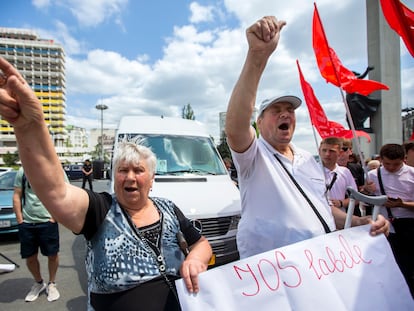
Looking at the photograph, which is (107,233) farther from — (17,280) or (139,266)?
(17,280)

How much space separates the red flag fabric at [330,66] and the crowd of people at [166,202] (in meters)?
2.19

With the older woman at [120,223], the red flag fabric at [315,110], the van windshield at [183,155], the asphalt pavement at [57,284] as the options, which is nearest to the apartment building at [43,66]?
the asphalt pavement at [57,284]

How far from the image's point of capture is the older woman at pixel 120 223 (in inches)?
47.1

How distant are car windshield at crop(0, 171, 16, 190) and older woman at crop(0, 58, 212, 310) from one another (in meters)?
6.84

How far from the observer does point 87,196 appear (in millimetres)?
1551

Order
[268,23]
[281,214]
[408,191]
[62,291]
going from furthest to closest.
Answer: [62,291], [408,191], [281,214], [268,23]

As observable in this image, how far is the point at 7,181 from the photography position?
295 inches

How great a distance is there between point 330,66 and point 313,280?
10.8 feet

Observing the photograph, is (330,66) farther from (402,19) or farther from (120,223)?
(120,223)

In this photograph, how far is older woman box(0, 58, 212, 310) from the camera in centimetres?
120

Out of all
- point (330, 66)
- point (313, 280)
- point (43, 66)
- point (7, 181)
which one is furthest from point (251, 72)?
point (43, 66)

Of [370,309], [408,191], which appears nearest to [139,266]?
[370,309]

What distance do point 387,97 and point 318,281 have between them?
2273 cm

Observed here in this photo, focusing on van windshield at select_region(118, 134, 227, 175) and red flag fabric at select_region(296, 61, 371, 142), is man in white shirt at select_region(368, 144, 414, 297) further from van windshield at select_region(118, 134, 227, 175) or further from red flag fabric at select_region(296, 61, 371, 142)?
van windshield at select_region(118, 134, 227, 175)
